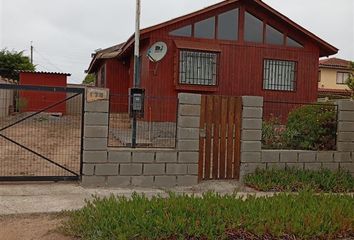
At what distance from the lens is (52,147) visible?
1096cm

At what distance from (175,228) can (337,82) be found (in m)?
40.6

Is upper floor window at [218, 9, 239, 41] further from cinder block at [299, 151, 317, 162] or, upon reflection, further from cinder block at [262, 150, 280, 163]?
cinder block at [262, 150, 280, 163]

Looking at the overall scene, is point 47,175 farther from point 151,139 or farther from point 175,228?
point 175,228

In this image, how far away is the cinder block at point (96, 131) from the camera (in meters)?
7.99

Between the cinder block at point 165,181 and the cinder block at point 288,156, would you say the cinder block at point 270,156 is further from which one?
the cinder block at point 165,181

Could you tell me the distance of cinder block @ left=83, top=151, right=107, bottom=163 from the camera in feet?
26.3

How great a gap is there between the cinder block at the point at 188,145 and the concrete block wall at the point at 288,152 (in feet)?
3.33

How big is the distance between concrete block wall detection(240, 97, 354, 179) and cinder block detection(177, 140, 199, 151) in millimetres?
1016

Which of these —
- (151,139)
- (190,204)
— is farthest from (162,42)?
(190,204)

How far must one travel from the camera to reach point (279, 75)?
18.6 m

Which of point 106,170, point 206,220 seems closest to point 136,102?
point 106,170

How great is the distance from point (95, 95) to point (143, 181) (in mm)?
1850

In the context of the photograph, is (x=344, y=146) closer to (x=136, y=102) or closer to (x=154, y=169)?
(x=154, y=169)

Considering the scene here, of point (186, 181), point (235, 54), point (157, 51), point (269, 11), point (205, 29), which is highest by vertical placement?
point (269, 11)
